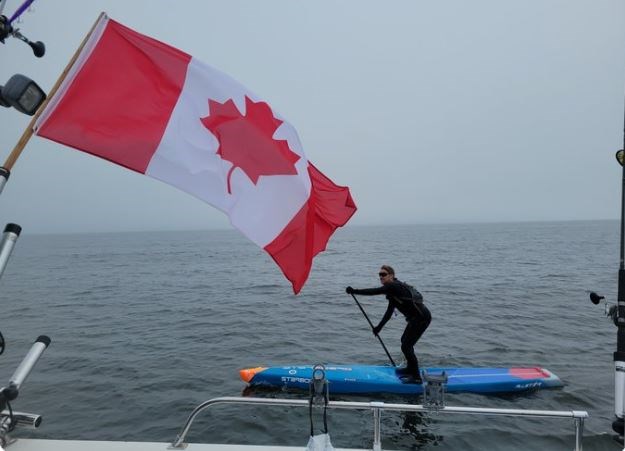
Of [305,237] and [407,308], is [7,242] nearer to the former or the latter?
[305,237]

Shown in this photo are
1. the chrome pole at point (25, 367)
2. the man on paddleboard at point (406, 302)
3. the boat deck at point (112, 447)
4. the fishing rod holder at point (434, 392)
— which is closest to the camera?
the chrome pole at point (25, 367)

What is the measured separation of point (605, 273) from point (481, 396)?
→ 3058 cm

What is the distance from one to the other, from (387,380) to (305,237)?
7013 mm

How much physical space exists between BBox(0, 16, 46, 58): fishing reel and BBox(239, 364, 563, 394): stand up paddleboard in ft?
29.6

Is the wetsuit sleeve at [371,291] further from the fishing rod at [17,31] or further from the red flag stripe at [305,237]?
the fishing rod at [17,31]

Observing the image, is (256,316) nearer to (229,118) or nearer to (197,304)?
(197,304)

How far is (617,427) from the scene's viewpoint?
3246mm

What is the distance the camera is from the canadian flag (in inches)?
149

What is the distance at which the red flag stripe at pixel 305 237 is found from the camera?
4.49 metres

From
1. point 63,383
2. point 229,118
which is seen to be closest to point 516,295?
point 63,383

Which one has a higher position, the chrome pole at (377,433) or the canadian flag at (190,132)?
the canadian flag at (190,132)

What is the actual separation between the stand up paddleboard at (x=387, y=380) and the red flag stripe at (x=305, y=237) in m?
6.14

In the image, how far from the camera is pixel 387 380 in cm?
1028

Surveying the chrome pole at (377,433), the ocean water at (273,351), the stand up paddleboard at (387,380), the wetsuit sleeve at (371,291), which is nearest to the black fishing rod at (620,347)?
the chrome pole at (377,433)
